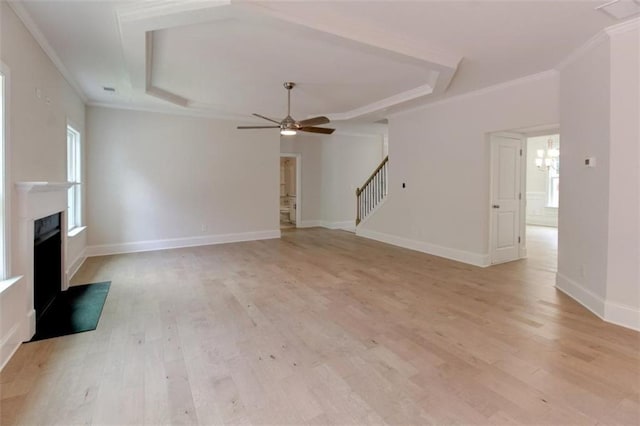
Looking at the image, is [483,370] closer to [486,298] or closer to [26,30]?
[486,298]

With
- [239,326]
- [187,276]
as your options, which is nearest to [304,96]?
[187,276]

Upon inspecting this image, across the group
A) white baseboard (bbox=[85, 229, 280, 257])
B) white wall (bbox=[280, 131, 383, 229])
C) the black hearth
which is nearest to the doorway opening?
white wall (bbox=[280, 131, 383, 229])

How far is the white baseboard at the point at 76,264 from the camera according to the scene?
14.3 ft

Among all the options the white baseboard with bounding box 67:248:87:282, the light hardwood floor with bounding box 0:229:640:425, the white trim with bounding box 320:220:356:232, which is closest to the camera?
the light hardwood floor with bounding box 0:229:640:425

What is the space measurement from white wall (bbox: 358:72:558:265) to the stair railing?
0.68 m

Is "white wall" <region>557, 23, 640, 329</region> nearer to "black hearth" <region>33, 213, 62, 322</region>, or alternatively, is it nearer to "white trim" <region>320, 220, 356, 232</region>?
"black hearth" <region>33, 213, 62, 322</region>

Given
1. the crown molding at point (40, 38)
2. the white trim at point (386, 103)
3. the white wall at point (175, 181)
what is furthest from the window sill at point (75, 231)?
the white trim at point (386, 103)

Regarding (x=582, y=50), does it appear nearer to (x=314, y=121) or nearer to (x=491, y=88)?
(x=491, y=88)

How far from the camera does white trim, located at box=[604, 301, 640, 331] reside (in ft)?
9.27

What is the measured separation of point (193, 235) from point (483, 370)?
19.3ft

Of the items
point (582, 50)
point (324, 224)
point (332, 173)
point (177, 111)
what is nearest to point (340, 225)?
point (324, 224)

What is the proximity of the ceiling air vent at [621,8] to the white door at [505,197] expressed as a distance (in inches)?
91.6

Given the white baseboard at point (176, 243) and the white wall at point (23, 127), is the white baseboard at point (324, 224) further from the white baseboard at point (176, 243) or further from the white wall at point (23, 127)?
the white wall at point (23, 127)

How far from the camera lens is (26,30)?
114 inches
